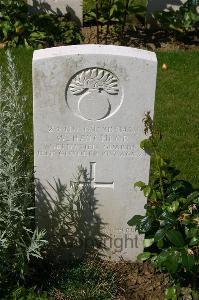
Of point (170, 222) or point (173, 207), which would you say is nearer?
point (170, 222)

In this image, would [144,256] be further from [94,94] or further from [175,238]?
[94,94]

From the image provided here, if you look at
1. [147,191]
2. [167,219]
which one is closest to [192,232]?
[167,219]

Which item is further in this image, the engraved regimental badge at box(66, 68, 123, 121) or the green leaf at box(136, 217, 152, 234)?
the green leaf at box(136, 217, 152, 234)

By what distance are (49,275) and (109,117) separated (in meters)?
1.23

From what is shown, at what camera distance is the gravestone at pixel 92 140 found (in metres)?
3.95

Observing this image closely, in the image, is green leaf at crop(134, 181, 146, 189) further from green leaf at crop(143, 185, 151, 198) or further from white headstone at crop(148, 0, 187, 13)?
white headstone at crop(148, 0, 187, 13)

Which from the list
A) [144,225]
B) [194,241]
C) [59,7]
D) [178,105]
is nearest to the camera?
[194,241]

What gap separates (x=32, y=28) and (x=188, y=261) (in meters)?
5.13

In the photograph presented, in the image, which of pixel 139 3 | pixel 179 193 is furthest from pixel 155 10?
pixel 179 193

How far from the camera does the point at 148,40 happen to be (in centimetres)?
853

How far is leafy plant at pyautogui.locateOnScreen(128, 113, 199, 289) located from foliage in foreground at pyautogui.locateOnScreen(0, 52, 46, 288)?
28.1 inches

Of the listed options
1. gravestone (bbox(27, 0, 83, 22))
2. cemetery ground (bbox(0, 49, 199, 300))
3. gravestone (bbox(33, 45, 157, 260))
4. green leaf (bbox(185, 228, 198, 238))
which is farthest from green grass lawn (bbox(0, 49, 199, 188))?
green leaf (bbox(185, 228, 198, 238))

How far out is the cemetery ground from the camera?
435cm

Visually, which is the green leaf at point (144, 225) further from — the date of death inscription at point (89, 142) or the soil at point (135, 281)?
the soil at point (135, 281)
